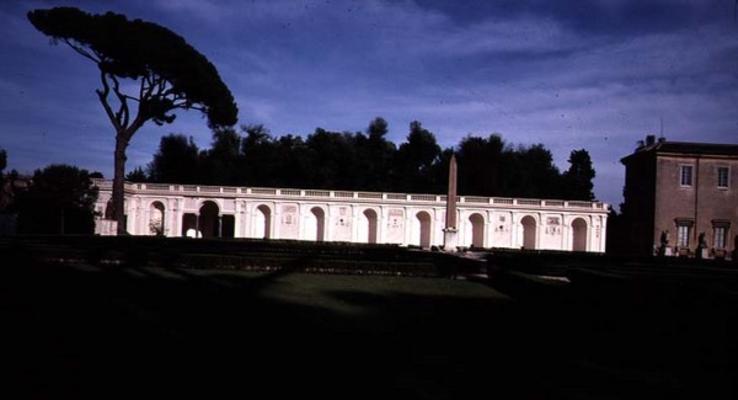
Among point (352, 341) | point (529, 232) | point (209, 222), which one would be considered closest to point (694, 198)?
point (529, 232)

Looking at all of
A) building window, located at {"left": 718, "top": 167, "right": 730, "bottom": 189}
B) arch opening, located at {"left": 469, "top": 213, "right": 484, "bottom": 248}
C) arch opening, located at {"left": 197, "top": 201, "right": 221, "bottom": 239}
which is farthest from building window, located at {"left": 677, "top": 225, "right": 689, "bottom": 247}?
arch opening, located at {"left": 197, "top": 201, "right": 221, "bottom": 239}

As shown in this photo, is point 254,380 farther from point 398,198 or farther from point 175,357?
point 398,198

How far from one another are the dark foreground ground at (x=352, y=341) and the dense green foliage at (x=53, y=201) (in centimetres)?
3046

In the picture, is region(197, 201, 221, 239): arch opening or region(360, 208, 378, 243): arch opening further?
region(197, 201, 221, 239): arch opening

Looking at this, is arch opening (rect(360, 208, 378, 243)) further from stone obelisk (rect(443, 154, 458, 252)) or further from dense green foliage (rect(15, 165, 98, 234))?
dense green foliage (rect(15, 165, 98, 234))

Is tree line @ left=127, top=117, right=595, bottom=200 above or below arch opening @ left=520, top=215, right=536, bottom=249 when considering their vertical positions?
above

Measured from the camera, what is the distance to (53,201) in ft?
128

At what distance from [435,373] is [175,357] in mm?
2962

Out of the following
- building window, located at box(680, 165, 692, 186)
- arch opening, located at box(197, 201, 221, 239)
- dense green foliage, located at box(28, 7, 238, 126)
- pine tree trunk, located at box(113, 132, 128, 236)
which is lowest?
arch opening, located at box(197, 201, 221, 239)

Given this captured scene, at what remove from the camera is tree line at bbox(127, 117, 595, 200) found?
200 feet

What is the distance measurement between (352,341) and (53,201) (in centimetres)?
3922

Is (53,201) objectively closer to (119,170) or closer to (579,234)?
(119,170)

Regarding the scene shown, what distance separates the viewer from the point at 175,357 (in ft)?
19.9

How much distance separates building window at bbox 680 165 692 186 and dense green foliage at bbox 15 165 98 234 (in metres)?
45.5
